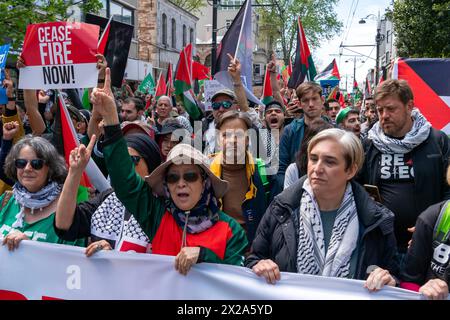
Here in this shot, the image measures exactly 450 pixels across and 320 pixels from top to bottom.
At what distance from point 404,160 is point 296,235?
1.43 meters

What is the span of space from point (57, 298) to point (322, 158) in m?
1.59

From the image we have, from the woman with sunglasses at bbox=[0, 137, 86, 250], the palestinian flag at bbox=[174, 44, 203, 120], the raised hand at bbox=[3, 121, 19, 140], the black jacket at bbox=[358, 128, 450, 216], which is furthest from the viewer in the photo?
the palestinian flag at bbox=[174, 44, 203, 120]

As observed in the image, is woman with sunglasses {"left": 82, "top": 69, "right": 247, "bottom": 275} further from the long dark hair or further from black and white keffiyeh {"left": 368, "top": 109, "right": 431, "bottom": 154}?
black and white keffiyeh {"left": 368, "top": 109, "right": 431, "bottom": 154}

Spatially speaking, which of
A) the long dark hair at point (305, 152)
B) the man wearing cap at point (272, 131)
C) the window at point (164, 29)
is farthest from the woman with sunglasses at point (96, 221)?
the window at point (164, 29)

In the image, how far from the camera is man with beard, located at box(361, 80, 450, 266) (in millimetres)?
3467

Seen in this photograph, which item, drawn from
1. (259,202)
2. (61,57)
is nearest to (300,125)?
(259,202)

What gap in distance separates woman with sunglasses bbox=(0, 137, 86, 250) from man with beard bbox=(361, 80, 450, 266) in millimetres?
2108

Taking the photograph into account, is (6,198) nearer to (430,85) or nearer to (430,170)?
(430,170)

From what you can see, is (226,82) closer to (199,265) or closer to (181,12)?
(199,265)

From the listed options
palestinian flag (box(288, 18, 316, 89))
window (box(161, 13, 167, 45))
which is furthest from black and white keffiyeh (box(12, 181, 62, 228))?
window (box(161, 13, 167, 45))

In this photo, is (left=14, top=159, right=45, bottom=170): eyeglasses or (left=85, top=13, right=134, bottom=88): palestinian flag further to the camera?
(left=85, top=13, right=134, bottom=88): palestinian flag

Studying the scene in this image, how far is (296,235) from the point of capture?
98.5 inches

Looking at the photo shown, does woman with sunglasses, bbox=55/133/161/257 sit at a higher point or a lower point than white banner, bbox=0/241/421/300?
higher
